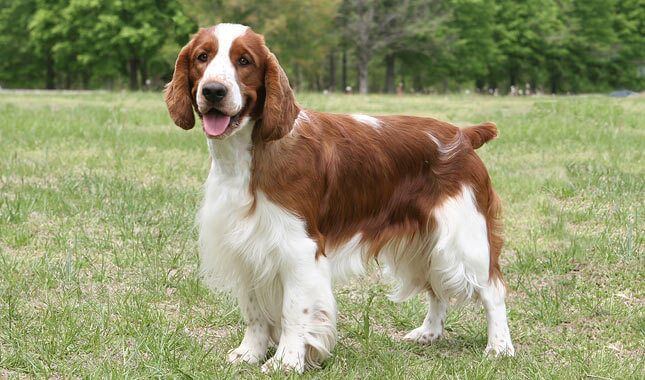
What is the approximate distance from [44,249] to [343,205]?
8.32 feet

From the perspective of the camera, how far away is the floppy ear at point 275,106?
3.31 m

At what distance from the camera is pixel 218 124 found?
10.8 ft

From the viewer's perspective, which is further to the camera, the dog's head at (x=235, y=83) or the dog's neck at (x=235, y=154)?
the dog's neck at (x=235, y=154)

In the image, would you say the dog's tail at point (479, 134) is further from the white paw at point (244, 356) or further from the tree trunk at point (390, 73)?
the tree trunk at point (390, 73)

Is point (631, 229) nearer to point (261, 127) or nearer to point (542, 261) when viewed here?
point (542, 261)

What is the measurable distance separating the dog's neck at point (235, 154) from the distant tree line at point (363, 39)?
98.0 feet

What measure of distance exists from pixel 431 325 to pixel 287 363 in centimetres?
100

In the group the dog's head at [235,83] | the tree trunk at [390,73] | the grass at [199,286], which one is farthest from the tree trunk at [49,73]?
the dog's head at [235,83]

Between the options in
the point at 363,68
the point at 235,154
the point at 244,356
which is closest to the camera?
the point at 235,154

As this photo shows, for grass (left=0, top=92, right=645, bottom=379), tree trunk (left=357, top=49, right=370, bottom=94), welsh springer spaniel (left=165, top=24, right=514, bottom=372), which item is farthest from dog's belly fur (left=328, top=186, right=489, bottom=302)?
tree trunk (left=357, top=49, right=370, bottom=94)

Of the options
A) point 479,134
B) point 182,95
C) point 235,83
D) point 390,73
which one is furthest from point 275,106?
point 390,73

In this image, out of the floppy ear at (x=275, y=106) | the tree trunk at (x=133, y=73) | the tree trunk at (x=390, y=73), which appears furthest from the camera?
the tree trunk at (x=390, y=73)

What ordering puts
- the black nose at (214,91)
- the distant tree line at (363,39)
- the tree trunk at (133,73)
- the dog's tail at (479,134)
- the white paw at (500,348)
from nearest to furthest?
1. the black nose at (214,91)
2. the white paw at (500,348)
3. the dog's tail at (479,134)
4. the distant tree line at (363,39)
5. the tree trunk at (133,73)

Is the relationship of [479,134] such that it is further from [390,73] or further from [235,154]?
[390,73]
